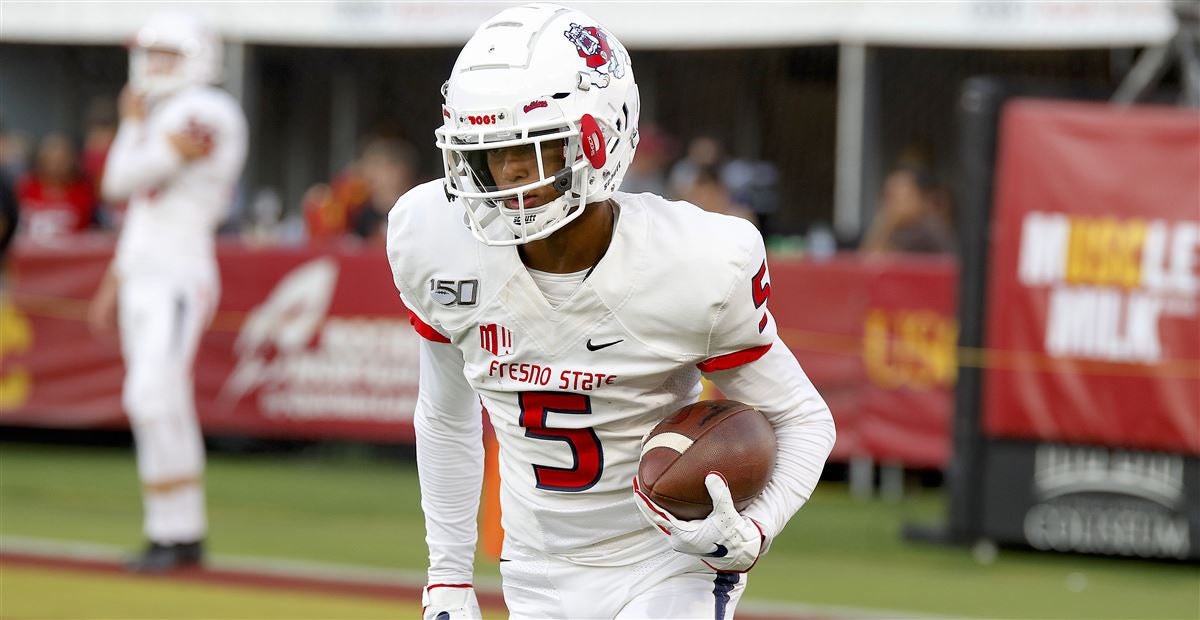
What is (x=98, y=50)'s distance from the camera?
15.1 meters

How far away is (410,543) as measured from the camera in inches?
313

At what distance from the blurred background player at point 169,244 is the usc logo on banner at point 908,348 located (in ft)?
12.4

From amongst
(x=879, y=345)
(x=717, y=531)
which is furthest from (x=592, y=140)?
(x=879, y=345)

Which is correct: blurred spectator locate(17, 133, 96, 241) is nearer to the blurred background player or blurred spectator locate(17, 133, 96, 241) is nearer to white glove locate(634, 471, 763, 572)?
the blurred background player

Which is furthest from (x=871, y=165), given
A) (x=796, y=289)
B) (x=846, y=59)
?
(x=796, y=289)

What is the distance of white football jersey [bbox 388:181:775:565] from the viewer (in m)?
3.45

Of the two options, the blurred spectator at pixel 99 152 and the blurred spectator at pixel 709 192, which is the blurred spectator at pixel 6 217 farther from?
the blurred spectator at pixel 709 192

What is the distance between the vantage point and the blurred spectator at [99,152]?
1181cm

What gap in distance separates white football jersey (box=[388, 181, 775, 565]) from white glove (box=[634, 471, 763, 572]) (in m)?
0.26

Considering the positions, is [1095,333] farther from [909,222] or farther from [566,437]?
[566,437]

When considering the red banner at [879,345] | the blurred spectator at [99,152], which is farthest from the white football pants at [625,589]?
the blurred spectator at [99,152]

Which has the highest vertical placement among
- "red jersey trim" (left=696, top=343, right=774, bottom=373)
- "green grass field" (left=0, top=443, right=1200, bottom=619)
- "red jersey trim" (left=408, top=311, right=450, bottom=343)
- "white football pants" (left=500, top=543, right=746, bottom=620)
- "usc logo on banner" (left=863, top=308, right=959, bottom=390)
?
"red jersey trim" (left=408, top=311, right=450, bottom=343)

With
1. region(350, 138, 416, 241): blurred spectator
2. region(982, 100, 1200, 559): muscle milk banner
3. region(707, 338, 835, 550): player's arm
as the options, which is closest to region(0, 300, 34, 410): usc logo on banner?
region(350, 138, 416, 241): blurred spectator

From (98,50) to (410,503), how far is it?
7.54m
